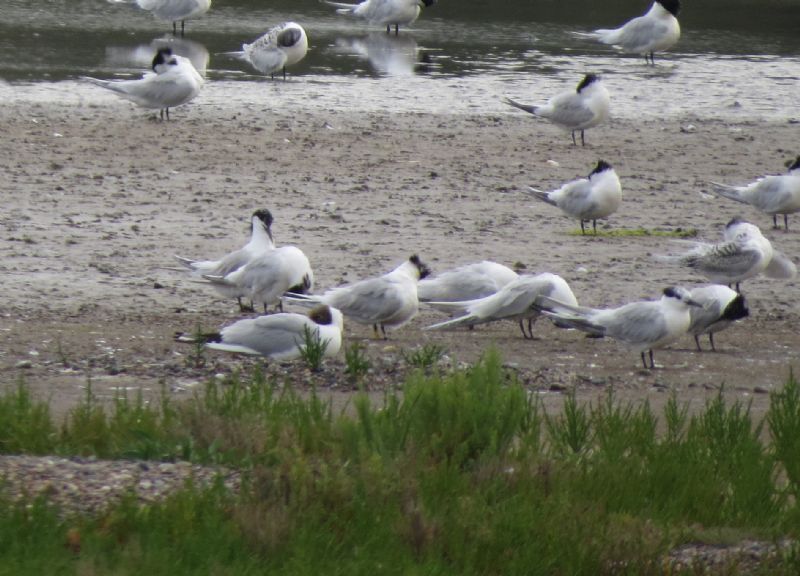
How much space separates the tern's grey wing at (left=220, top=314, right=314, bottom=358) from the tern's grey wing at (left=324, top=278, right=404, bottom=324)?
726mm

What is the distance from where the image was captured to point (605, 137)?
1692 cm

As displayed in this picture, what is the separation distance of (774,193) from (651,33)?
10024mm

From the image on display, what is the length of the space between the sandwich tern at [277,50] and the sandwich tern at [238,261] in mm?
9347

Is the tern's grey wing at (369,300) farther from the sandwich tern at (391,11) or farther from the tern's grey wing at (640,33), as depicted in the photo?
the sandwich tern at (391,11)

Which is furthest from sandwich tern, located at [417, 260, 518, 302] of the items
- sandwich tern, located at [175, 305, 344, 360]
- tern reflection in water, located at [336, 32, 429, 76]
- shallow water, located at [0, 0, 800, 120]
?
tern reflection in water, located at [336, 32, 429, 76]

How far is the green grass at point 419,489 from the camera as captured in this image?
5.05 m

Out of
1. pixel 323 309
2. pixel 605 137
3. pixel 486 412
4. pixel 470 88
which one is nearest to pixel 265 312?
pixel 323 309

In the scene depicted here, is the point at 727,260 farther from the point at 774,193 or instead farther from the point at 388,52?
the point at 388,52

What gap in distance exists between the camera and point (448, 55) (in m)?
22.5

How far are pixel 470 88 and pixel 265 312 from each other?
31.2ft

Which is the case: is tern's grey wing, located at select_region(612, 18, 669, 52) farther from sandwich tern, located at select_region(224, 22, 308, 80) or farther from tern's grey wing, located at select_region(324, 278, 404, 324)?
tern's grey wing, located at select_region(324, 278, 404, 324)

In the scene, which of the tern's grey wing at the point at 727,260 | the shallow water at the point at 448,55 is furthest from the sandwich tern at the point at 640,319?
the shallow water at the point at 448,55

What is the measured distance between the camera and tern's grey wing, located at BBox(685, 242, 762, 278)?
35.6 ft

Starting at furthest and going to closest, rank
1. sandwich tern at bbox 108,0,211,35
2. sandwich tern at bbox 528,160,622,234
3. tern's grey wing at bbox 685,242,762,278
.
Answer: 1. sandwich tern at bbox 108,0,211,35
2. sandwich tern at bbox 528,160,622,234
3. tern's grey wing at bbox 685,242,762,278
